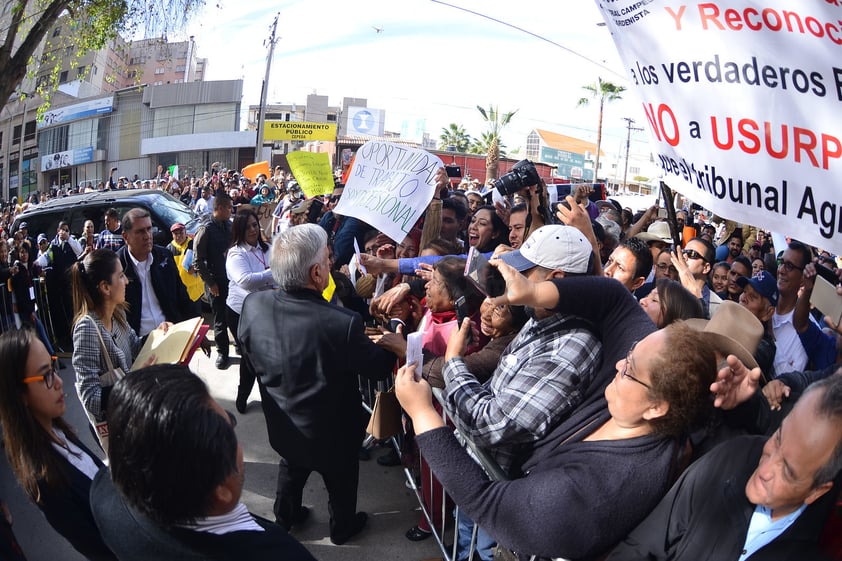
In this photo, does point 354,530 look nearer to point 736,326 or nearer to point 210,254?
point 736,326

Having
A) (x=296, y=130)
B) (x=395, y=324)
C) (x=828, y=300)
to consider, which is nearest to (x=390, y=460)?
(x=395, y=324)

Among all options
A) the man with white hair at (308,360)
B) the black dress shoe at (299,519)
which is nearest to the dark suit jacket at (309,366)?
the man with white hair at (308,360)

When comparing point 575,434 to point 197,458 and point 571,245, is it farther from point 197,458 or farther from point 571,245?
point 197,458

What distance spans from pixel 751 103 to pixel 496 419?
1510 millimetres

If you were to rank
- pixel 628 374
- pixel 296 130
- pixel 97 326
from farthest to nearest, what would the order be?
1. pixel 296 130
2. pixel 97 326
3. pixel 628 374

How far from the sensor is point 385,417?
273 centimetres

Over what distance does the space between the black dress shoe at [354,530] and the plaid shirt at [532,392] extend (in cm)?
157

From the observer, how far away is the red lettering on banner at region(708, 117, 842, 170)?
1.98m

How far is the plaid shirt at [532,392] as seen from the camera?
193 centimetres

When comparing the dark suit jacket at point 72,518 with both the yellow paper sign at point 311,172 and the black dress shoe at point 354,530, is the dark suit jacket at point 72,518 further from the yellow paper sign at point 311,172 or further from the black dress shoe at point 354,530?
the yellow paper sign at point 311,172

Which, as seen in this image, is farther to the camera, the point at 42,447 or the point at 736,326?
the point at 736,326

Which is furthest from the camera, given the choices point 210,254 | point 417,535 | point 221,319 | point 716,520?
point 221,319

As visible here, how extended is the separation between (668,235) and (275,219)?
4.80m

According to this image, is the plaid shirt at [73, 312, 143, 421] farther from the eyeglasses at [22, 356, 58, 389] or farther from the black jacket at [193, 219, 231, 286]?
the black jacket at [193, 219, 231, 286]
